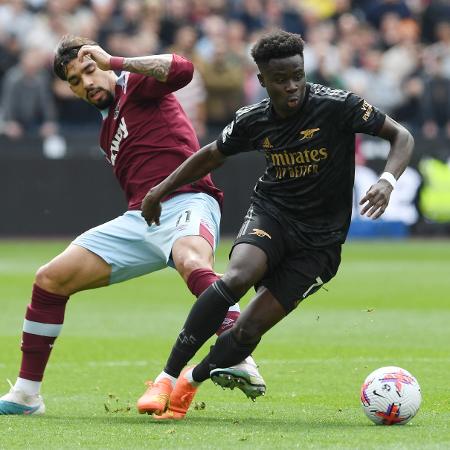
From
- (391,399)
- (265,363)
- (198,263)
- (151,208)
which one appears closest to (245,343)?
(198,263)

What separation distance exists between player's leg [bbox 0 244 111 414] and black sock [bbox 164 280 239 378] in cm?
82

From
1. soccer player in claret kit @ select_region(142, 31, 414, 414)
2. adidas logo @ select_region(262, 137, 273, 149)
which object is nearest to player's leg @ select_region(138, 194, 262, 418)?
soccer player in claret kit @ select_region(142, 31, 414, 414)

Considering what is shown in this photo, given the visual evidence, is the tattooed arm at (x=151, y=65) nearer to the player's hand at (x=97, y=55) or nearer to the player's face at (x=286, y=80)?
the player's hand at (x=97, y=55)

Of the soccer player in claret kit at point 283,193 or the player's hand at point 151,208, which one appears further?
the player's hand at point 151,208

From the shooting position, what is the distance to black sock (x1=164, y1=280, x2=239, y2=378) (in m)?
6.75

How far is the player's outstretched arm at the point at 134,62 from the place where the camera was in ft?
23.8

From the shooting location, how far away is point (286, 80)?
6.67 m

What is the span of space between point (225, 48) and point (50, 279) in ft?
45.1

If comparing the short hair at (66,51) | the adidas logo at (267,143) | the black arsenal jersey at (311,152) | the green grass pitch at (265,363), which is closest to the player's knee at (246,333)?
the green grass pitch at (265,363)

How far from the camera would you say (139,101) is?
25.9 feet

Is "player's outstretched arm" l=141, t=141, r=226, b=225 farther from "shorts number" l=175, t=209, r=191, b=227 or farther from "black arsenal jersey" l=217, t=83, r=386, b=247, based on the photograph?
"shorts number" l=175, t=209, r=191, b=227

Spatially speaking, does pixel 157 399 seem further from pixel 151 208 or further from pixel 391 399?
pixel 391 399

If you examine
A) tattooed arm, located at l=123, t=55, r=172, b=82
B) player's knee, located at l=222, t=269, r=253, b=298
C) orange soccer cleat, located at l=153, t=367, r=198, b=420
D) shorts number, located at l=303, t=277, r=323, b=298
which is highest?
tattooed arm, located at l=123, t=55, r=172, b=82

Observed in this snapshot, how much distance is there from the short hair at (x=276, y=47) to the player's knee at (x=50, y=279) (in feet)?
5.68
